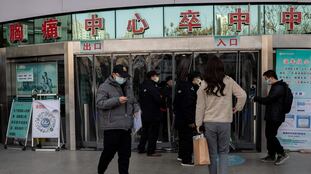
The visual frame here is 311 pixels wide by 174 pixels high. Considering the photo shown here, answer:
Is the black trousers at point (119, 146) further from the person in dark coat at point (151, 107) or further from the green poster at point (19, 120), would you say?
the green poster at point (19, 120)

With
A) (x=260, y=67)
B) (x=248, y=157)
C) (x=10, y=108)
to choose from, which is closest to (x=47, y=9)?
(x=10, y=108)

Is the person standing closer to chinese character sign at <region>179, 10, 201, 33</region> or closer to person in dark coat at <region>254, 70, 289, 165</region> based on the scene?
person in dark coat at <region>254, 70, 289, 165</region>

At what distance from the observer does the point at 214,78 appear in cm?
482

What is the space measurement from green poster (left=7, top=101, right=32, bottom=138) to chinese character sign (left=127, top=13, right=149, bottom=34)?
270 centimetres

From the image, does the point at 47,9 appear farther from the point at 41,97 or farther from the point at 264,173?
the point at 264,173

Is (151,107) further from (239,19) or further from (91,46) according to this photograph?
(239,19)

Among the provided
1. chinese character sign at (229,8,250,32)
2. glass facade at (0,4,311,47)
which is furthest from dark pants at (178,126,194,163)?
chinese character sign at (229,8,250,32)

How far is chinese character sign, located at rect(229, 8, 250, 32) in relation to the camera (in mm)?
8102

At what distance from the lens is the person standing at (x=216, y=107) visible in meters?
4.84

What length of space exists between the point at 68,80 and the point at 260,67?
3931 millimetres

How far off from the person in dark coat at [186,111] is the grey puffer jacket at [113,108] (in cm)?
136

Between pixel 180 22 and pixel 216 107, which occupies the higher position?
pixel 180 22

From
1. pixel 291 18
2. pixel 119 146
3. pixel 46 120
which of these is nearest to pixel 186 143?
pixel 119 146

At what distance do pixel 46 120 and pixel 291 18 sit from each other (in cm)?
538
